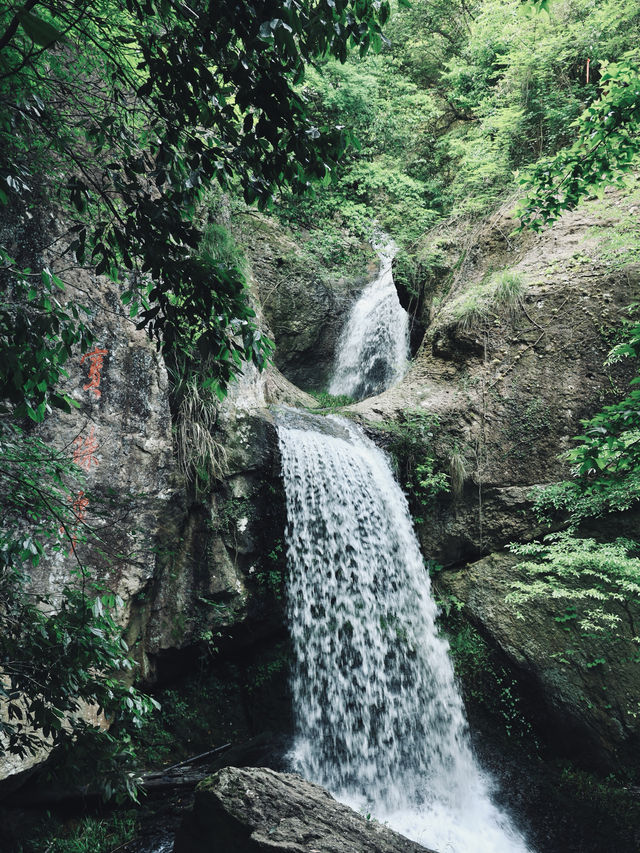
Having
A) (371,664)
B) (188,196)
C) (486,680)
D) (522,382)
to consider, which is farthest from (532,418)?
(188,196)

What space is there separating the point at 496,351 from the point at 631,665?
4182mm

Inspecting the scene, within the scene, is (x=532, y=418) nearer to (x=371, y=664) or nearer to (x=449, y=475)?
(x=449, y=475)

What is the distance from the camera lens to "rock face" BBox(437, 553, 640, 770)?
16.3ft

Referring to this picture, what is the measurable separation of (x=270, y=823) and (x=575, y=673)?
3854 millimetres

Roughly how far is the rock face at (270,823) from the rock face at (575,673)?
2.82 m

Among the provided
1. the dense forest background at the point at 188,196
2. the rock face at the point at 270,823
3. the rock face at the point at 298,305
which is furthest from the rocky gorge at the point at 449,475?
the rock face at the point at 298,305

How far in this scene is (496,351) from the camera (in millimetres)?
7195

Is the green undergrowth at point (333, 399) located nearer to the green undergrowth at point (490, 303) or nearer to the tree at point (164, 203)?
→ the green undergrowth at point (490, 303)

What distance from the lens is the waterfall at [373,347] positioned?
35.6ft

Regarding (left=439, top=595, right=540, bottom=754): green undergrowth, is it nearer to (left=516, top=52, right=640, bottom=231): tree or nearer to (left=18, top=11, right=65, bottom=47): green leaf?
(left=516, top=52, right=640, bottom=231): tree

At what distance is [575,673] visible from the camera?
5.27m

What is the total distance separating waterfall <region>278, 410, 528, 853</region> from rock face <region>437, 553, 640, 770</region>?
0.84 m

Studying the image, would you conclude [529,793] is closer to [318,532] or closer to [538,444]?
[318,532]

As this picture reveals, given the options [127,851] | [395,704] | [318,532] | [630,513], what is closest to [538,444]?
[630,513]
